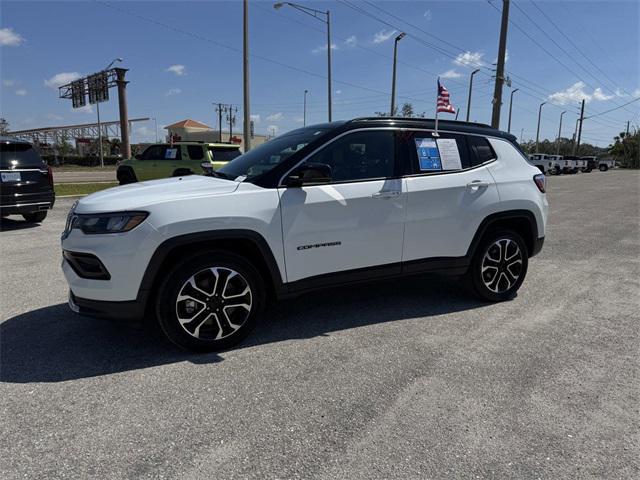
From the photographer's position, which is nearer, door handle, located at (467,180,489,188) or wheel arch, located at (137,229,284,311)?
wheel arch, located at (137,229,284,311)

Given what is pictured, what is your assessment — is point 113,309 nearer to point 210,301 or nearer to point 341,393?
point 210,301

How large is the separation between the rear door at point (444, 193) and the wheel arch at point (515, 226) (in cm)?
7

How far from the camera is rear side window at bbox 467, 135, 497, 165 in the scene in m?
4.53

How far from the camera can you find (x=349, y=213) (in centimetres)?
377

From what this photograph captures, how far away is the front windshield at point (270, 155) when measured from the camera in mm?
3824

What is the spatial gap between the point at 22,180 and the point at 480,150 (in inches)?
313

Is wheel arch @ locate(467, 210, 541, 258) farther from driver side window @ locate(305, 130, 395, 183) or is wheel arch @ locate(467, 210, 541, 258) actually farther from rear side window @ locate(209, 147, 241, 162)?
rear side window @ locate(209, 147, 241, 162)

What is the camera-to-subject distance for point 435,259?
170 inches

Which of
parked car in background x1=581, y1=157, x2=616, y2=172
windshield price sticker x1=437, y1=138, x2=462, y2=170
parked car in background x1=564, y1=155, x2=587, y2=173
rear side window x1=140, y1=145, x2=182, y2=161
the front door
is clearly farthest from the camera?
parked car in background x1=581, y1=157, x2=616, y2=172

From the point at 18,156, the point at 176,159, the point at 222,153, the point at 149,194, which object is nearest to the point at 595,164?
the point at 222,153

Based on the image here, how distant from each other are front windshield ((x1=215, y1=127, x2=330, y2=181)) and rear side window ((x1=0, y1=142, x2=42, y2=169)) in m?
5.97

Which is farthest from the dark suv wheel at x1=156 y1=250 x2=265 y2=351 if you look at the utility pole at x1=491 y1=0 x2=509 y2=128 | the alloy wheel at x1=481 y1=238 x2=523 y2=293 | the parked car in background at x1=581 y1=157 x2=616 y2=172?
the parked car in background at x1=581 y1=157 x2=616 y2=172

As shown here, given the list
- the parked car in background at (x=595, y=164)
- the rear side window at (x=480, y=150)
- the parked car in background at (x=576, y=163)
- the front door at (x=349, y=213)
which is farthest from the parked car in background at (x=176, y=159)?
the parked car in background at (x=595, y=164)

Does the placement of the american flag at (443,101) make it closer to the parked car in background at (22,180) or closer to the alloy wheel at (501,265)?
the alloy wheel at (501,265)
